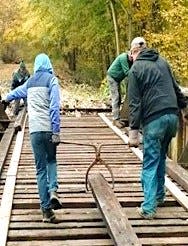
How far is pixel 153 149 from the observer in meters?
6.23

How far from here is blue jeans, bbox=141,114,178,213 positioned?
6.17 m

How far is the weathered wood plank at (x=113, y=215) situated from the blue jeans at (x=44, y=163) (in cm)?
56

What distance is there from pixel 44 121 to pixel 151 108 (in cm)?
111

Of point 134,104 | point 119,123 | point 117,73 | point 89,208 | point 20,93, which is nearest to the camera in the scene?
point 134,104

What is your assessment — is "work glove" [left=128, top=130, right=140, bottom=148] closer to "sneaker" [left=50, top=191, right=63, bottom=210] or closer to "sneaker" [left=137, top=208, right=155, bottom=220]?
"sneaker" [left=137, top=208, right=155, bottom=220]

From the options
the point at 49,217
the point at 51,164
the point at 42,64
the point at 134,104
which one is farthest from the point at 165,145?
the point at 42,64

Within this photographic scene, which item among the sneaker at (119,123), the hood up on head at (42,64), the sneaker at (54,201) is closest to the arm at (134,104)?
the hood up on head at (42,64)

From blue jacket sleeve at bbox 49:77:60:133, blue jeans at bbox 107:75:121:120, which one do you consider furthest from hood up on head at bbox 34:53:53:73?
blue jeans at bbox 107:75:121:120

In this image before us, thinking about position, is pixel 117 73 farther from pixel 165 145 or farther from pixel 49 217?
pixel 49 217

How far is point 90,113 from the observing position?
17.4 m

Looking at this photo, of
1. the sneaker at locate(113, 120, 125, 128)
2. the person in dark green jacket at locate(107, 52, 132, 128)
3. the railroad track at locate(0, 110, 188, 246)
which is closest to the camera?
the railroad track at locate(0, 110, 188, 246)

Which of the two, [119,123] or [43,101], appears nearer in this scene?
[43,101]

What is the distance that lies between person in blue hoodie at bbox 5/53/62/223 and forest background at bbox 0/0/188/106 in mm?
14830

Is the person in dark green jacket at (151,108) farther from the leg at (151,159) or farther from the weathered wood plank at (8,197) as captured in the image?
the weathered wood plank at (8,197)
